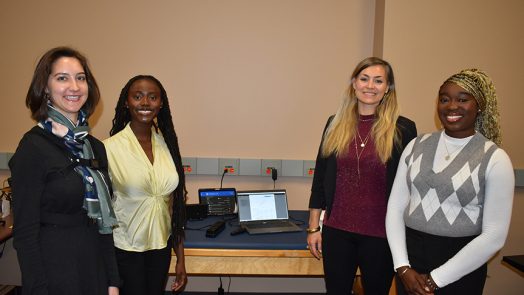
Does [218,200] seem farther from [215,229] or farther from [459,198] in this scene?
[459,198]

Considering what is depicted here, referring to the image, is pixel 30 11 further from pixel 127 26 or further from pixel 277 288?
pixel 277 288

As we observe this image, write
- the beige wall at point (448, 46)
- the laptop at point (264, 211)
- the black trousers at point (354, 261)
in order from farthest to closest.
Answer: the beige wall at point (448, 46), the laptop at point (264, 211), the black trousers at point (354, 261)

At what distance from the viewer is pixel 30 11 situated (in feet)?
9.21

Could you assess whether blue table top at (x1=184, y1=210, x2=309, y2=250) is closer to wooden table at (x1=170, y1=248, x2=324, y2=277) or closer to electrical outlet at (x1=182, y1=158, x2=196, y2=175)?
wooden table at (x1=170, y1=248, x2=324, y2=277)

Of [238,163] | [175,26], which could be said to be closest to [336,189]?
[238,163]

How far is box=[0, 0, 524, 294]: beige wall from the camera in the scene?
8.96ft

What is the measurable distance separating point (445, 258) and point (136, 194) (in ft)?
4.34

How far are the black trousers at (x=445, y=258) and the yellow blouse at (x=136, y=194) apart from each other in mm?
1137

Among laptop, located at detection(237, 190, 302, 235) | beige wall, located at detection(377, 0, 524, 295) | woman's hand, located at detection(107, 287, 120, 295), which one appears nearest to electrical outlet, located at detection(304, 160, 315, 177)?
laptop, located at detection(237, 190, 302, 235)

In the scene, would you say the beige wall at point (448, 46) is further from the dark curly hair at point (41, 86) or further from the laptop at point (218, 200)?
the dark curly hair at point (41, 86)

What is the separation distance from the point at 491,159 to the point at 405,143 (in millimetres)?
402

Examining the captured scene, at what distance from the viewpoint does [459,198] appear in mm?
1331

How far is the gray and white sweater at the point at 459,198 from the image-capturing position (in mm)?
1288

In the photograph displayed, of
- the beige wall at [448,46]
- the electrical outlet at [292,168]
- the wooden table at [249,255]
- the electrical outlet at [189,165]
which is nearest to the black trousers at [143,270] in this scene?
the wooden table at [249,255]
